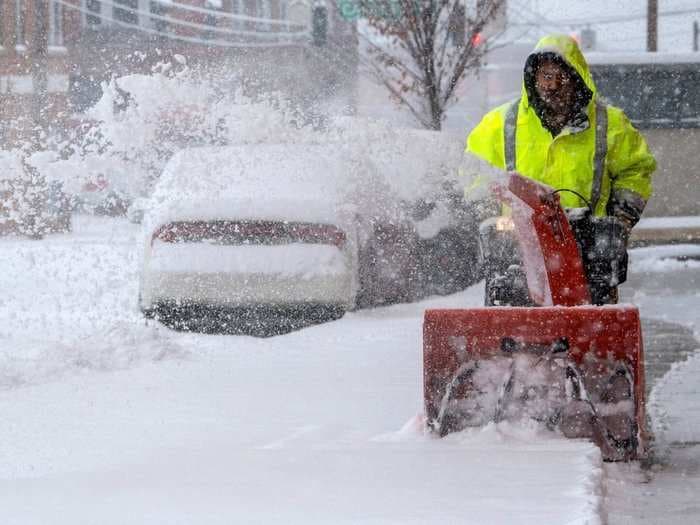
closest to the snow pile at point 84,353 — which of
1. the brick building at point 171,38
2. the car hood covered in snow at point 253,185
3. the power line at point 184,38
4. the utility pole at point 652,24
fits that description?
the car hood covered in snow at point 253,185

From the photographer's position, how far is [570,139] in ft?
17.1

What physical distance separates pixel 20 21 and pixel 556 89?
86.8ft

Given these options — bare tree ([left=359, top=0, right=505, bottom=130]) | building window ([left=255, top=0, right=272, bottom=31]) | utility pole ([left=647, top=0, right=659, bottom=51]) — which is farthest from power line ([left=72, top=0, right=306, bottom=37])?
bare tree ([left=359, top=0, right=505, bottom=130])

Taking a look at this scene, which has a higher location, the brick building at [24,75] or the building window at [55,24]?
the building window at [55,24]

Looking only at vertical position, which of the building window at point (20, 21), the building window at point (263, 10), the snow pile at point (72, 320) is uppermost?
the building window at point (263, 10)

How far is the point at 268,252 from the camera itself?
8.73 metres

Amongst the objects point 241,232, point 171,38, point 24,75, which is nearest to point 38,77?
point 24,75

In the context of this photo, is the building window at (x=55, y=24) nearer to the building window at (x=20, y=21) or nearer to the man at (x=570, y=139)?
the building window at (x=20, y=21)

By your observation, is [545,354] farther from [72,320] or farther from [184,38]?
[184,38]

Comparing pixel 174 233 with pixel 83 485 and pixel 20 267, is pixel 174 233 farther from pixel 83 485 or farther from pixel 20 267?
pixel 20 267

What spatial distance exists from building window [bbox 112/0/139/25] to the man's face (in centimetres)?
3516

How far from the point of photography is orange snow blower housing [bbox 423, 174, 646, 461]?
4.93 meters

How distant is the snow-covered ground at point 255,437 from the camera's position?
4.01m

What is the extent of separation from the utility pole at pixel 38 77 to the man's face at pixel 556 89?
19542mm
